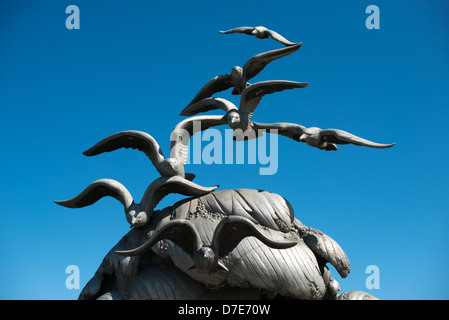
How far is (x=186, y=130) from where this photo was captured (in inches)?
361

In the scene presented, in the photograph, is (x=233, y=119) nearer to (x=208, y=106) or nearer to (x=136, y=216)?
(x=208, y=106)

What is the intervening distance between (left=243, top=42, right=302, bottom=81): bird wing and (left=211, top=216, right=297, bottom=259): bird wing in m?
4.19

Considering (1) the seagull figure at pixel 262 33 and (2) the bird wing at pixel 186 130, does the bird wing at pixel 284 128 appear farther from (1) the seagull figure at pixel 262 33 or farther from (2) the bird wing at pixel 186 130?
(1) the seagull figure at pixel 262 33

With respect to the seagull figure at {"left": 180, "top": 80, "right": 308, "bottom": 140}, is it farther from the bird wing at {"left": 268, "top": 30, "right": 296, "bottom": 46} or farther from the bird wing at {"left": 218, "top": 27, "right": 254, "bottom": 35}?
the bird wing at {"left": 218, "top": 27, "right": 254, "bottom": 35}

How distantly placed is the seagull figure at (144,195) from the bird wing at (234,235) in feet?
5.86

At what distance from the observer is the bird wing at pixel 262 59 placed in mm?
9250

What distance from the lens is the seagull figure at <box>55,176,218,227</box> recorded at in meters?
8.49

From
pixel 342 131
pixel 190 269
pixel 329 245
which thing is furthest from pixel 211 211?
pixel 342 131

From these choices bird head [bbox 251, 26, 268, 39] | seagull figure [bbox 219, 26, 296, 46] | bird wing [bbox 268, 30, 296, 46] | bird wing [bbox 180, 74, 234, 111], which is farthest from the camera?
bird wing [bbox 180, 74, 234, 111]

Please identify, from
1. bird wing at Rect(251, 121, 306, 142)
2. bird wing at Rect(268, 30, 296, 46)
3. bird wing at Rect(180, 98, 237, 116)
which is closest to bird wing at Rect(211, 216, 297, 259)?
bird wing at Rect(251, 121, 306, 142)

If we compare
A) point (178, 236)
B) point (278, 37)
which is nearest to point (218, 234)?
point (178, 236)

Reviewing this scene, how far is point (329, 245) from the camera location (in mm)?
8328

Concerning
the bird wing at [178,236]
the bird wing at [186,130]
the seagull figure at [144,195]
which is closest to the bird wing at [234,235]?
the bird wing at [178,236]

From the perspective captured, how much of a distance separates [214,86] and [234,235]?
4338 millimetres
